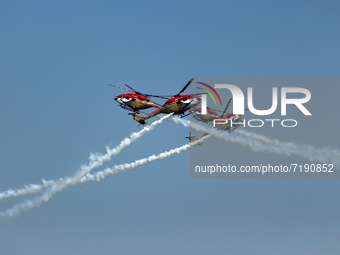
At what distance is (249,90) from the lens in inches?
3767

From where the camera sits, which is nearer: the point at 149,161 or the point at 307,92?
the point at 307,92

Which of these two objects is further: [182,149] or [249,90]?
[182,149]

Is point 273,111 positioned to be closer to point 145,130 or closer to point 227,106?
point 227,106

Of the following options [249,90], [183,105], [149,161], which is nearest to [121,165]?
[149,161]

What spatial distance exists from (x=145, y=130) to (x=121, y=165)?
4.86 metres

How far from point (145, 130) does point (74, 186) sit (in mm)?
10042

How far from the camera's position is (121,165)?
101188 millimetres

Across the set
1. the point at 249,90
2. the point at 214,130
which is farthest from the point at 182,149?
the point at 249,90

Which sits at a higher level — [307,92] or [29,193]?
[307,92]

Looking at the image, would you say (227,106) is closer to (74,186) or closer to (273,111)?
(273,111)

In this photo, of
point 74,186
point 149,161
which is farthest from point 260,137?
Result: point 74,186

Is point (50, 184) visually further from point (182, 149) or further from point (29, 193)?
point (182, 149)

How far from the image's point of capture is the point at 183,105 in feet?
317

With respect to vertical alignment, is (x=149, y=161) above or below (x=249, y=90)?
below
